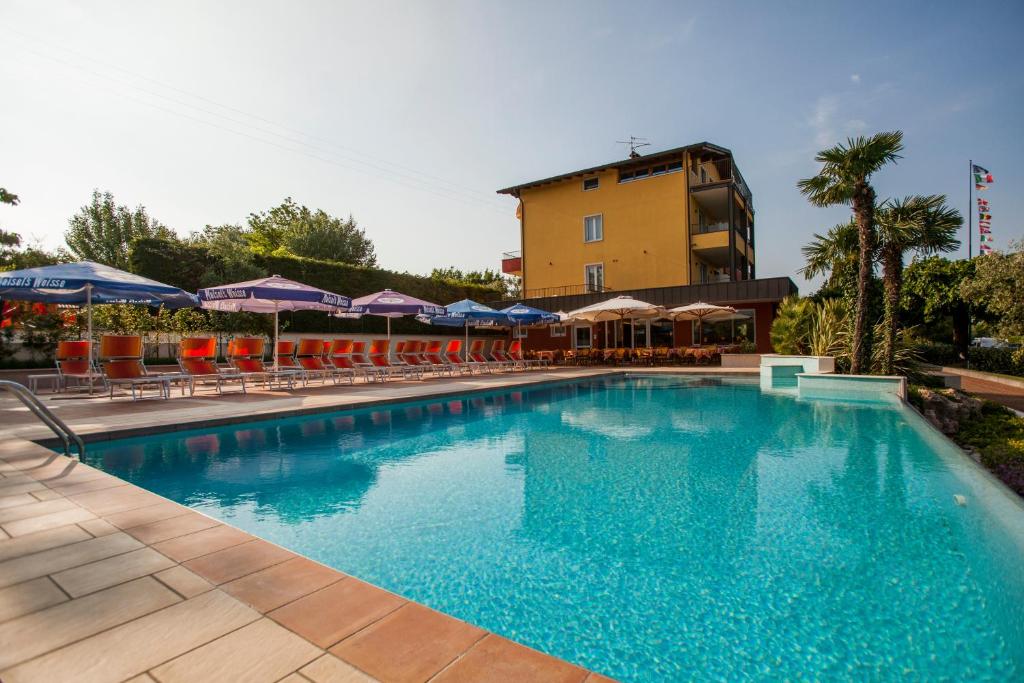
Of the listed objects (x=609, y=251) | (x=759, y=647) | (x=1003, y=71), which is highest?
(x=1003, y=71)

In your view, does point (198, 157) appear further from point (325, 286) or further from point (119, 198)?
point (119, 198)

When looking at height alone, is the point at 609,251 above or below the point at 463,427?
above

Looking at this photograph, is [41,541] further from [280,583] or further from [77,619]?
[280,583]

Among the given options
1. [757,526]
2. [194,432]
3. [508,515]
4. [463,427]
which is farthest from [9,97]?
[757,526]

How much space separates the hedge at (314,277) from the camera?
1631cm

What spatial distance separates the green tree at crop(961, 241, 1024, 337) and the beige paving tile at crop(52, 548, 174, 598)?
16612mm

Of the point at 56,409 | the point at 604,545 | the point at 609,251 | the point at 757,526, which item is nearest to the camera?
the point at 604,545

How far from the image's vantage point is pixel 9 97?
34.0ft

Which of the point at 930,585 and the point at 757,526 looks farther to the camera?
the point at 757,526

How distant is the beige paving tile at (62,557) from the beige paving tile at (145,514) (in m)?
0.21

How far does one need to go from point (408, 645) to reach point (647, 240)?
80.9ft

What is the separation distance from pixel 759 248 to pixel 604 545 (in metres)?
31.5

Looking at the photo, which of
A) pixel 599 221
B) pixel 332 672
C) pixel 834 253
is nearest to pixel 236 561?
pixel 332 672

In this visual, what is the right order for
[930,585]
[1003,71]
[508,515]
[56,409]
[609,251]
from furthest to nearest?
[609,251], [1003,71], [56,409], [508,515], [930,585]
